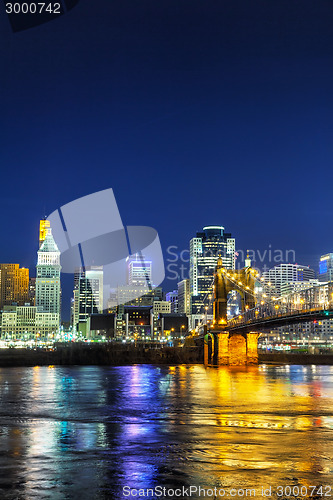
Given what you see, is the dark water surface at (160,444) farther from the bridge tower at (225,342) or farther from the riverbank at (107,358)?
the riverbank at (107,358)

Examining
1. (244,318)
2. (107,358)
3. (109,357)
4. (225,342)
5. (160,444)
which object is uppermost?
(244,318)

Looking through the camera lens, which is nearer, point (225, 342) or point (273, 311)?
point (273, 311)

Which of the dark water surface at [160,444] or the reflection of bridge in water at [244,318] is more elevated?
the reflection of bridge in water at [244,318]

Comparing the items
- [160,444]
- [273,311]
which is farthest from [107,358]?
[160,444]

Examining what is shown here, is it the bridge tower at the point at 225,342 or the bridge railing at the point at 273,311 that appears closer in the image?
the bridge railing at the point at 273,311

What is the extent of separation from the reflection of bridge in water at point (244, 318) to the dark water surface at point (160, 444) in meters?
24.8

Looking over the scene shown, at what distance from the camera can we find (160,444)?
1952cm

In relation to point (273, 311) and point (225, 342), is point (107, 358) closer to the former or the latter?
point (225, 342)

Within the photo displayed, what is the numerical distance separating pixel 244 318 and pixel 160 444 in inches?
2363

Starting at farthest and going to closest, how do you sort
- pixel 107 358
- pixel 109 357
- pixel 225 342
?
pixel 109 357, pixel 107 358, pixel 225 342

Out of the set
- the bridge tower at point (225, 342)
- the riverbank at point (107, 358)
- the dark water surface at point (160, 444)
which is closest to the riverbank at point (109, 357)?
the riverbank at point (107, 358)

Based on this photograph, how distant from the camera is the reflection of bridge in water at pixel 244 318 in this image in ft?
199

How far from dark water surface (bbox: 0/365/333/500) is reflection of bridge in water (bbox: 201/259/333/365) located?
24.8 meters

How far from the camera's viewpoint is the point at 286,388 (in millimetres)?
44750
